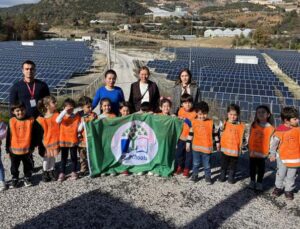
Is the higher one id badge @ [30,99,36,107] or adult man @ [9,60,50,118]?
adult man @ [9,60,50,118]

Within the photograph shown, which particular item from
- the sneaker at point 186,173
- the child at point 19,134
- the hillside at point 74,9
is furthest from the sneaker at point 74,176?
the hillside at point 74,9

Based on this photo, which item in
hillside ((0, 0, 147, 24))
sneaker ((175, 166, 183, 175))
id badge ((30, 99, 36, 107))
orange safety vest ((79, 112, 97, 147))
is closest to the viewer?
id badge ((30, 99, 36, 107))

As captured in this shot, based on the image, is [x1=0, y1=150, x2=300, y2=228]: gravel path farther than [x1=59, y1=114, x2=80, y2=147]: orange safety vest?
No

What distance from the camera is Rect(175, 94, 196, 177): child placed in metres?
6.04

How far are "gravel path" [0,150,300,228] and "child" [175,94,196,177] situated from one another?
0.31 metres

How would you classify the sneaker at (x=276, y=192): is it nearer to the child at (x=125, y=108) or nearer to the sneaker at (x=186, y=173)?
the sneaker at (x=186, y=173)

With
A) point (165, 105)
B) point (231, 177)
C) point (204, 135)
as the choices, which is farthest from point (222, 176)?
point (165, 105)

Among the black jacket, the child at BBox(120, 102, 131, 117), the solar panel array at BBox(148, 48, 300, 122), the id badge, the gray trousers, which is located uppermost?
the black jacket

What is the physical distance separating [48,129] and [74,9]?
143003 mm

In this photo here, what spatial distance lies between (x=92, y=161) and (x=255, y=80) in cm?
1851

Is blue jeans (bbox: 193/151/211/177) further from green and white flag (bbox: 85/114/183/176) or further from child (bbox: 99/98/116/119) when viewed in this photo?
child (bbox: 99/98/116/119)

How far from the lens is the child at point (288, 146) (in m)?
5.36

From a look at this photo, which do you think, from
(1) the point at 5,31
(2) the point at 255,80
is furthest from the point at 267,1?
(2) the point at 255,80

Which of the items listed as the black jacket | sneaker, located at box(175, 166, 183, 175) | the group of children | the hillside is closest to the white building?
the hillside
